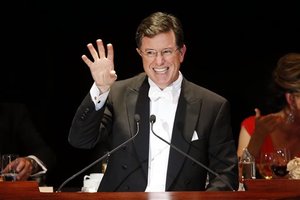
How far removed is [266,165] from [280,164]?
88 mm

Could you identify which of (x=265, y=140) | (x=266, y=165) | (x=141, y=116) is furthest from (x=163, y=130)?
(x=265, y=140)

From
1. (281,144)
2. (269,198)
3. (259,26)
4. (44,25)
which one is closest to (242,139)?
(281,144)

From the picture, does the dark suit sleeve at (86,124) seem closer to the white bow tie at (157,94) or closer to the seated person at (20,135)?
the white bow tie at (157,94)

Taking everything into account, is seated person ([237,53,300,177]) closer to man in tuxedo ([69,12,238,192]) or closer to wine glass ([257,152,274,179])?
wine glass ([257,152,274,179])

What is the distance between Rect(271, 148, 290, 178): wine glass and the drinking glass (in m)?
1.23

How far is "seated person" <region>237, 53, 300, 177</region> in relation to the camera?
4.15 metres

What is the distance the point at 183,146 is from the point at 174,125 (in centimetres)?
11

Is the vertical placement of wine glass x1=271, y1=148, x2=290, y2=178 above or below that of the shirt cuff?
below

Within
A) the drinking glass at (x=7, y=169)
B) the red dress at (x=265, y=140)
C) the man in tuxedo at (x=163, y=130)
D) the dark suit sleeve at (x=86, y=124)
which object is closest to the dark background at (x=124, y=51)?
the red dress at (x=265, y=140)

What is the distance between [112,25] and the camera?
15.8 ft

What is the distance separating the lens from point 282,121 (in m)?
4.32

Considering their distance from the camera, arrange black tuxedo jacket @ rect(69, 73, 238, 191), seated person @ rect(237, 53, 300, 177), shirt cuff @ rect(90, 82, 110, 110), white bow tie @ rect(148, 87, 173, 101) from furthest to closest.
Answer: seated person @ rect(237, 53, 300, 177), white bow tie @ rect(148, 87, 173, 101), black tuxedo jacket @ rect(69, 73, 238, 191), shirt cuff @ rect(90, 82, 110, 110)

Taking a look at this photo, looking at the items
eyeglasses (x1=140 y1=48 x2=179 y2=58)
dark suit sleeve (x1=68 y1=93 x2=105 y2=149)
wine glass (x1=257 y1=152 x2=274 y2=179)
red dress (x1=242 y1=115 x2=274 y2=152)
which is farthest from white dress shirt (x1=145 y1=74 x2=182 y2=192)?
red dress (x1=242 y1=115 x2=274 y2=152)

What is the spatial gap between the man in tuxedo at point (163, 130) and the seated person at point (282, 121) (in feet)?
3.21
